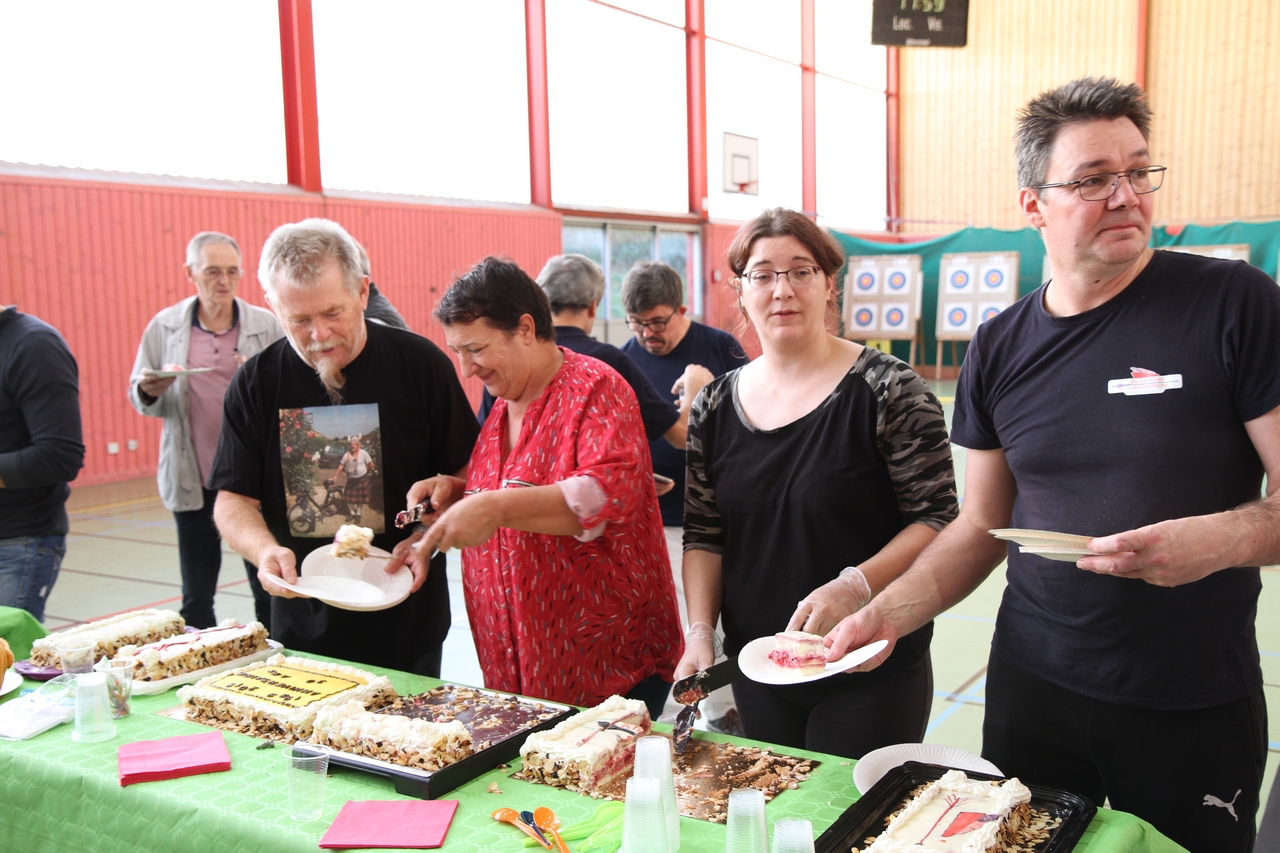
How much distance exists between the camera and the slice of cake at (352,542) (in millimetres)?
2088

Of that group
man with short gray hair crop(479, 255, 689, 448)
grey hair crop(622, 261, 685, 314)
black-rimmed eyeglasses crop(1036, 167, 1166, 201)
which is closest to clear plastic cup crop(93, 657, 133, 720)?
man with short gray hair crop(479, 255, 689, 448)

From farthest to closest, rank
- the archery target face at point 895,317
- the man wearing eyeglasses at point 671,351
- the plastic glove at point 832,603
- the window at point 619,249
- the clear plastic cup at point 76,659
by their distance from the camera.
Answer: the archery target face at point 895,317 < the window at point 619,249 < the man wearing eyeglasses at point 671,351 < the clear plastic cup at point 76,659 < the plastic glove at point 832,603

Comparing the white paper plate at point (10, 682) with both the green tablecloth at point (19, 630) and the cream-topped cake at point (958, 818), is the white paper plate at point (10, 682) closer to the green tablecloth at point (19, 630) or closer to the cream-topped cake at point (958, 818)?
the green tablecloth at point (19, 630)

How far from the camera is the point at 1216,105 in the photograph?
15.0 metres

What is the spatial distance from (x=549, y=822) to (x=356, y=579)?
3.10ft

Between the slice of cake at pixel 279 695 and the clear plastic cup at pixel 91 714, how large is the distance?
5.6 inches

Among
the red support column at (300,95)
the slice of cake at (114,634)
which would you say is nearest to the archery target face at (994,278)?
the red support column at (300,95)

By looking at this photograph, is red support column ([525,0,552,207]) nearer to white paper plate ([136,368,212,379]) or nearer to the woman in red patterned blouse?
white paper plate ([136,368,212,379])

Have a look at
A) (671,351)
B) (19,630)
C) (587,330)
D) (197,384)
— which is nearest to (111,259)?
(197,384)

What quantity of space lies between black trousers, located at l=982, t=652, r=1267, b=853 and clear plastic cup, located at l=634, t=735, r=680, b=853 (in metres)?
0.69

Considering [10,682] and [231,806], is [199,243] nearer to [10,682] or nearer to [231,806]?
[10,682]

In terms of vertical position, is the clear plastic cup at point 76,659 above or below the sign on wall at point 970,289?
below

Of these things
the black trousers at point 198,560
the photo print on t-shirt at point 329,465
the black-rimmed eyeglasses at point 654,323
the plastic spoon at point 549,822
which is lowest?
the black trousers at point 198,560

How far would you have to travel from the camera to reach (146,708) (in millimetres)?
1879
